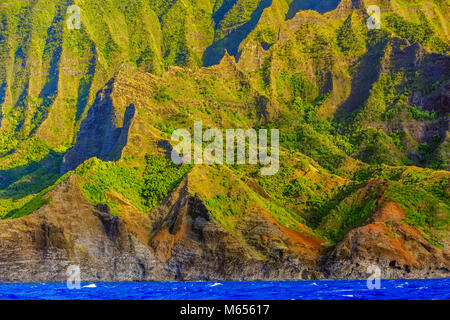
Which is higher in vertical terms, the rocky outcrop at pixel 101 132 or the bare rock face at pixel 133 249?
the rocky outcrop at pixel 101 132

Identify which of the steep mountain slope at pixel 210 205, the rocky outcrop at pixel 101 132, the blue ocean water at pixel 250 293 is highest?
the rocky outcrop at pixel 101 132

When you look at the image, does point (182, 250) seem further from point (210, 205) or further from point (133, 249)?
point (210, 205)

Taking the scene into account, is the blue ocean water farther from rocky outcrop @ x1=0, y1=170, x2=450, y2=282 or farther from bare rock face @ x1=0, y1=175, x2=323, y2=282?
rocky outcrop @ x1=0, y1=170, x2=450, y2=282

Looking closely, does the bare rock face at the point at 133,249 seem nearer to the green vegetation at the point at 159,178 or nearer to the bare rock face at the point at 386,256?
the bare rock face at the point at 386,256

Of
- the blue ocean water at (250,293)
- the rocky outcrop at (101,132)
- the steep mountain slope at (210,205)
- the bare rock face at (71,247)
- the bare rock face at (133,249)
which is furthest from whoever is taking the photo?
the rocky outcrop at (101,132)

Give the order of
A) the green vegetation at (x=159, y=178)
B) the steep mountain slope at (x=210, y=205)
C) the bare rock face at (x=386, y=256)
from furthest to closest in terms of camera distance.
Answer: the green vegetation at (x=159, y=178)
the steep mountain slope at (x=210, y=205)
the bare rock face at (x=386, y=256)

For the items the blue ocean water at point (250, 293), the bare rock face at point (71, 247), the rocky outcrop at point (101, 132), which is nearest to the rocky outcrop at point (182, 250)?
the bare rock face at point (71, 247)

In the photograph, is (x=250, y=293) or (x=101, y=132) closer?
(x=250, y=293)

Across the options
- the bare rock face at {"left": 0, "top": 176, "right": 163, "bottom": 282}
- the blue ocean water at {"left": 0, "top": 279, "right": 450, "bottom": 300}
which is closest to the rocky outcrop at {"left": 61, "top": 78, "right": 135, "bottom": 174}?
the bare rock face at {"left": 0, "top": 176, "right": 163, "bottom": 282}

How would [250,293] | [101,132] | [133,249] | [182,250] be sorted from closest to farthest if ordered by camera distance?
[250,293], [182,250], [133,249], [101,132]

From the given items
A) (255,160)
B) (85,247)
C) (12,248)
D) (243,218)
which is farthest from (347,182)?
(12,248)

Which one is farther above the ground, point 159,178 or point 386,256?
point 159,178

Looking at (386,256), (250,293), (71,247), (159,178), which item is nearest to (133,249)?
(71,247)

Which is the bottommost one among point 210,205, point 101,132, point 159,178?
point 210,205
